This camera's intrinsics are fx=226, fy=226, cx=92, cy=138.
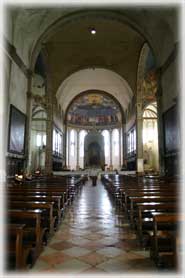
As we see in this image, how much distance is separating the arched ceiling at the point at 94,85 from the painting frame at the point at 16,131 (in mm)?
9125

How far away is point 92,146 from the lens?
27.2 meters

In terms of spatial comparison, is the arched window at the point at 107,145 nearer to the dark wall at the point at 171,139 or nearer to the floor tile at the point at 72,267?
the dark wall at the point at 171,139

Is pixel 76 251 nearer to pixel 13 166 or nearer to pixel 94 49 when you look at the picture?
pixel 13 166

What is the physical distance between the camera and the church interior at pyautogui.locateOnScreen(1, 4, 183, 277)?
2633 millimetres

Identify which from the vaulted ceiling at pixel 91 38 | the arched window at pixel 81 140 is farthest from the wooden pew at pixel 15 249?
the arched window at pixel 81 140

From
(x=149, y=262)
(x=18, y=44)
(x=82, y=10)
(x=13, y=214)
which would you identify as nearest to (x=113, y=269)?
(x=149, y=262)

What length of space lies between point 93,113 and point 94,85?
8.97 m

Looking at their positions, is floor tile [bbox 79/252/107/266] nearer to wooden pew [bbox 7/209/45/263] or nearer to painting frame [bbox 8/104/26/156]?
wooden pew [bbox 7/209/45/263]

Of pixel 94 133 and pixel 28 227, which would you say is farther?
pixel 94 133

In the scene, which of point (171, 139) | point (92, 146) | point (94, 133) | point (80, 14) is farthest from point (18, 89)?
point (92, 146)

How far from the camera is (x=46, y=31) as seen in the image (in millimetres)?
10328

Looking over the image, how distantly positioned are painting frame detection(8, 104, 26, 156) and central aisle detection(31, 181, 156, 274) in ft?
14.1

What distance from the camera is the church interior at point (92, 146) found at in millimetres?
2633

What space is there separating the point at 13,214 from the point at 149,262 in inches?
65.7
